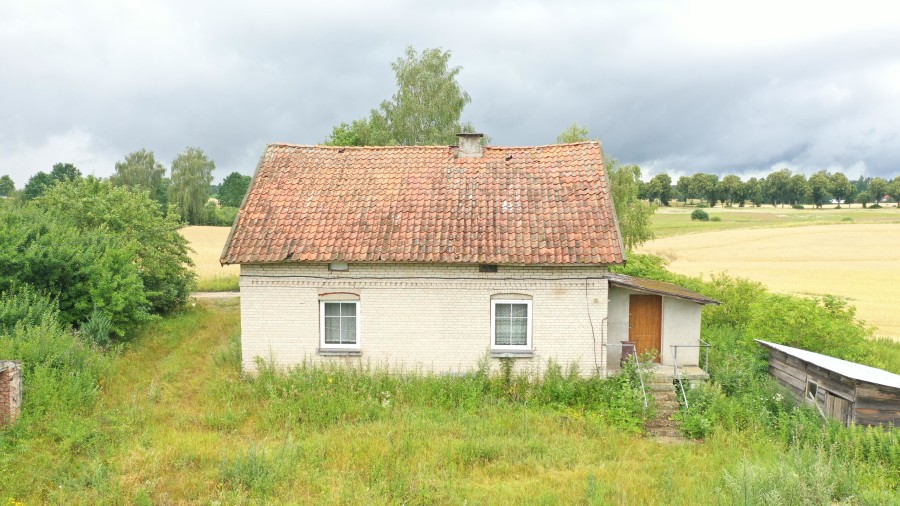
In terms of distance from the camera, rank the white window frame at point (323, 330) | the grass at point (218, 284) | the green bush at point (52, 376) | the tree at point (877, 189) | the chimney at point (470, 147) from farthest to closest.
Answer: the tree at point (877, 189), the grass at point (218, 284), the chimney at point (470, 147), the white window frame at point (323, 330), the green bush at point (52, 376)

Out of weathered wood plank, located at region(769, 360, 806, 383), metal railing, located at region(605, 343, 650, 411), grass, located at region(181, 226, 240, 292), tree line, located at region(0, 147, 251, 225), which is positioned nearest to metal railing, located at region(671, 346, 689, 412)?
metal railing, located at region(605, 343, 650, 411)

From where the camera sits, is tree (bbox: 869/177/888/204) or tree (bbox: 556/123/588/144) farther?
tree (bbox: 869/177/888/204)

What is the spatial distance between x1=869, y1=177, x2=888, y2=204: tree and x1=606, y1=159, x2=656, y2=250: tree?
3896 inches

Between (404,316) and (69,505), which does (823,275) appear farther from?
(69,505)

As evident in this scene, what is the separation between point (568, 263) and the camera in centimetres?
1221

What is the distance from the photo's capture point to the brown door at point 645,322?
46.2 ft

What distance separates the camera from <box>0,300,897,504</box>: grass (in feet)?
26.9

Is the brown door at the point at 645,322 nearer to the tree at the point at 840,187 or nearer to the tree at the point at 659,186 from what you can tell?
the tree at the point at 659,186

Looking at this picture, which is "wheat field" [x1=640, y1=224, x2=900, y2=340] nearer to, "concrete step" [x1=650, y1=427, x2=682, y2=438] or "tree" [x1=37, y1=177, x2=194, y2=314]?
"concrete step" [x1=650, y1=427, x2=682, y2=438]

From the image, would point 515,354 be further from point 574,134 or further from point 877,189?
point 877,189

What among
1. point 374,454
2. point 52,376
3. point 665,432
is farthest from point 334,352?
point 665,432

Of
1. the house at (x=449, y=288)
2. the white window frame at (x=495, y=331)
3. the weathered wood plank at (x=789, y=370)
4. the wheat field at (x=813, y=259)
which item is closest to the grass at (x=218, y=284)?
the house at (x=449, y=288)

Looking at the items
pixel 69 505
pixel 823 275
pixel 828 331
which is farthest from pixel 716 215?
pixel 69 505

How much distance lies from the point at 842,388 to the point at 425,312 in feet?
29.5
